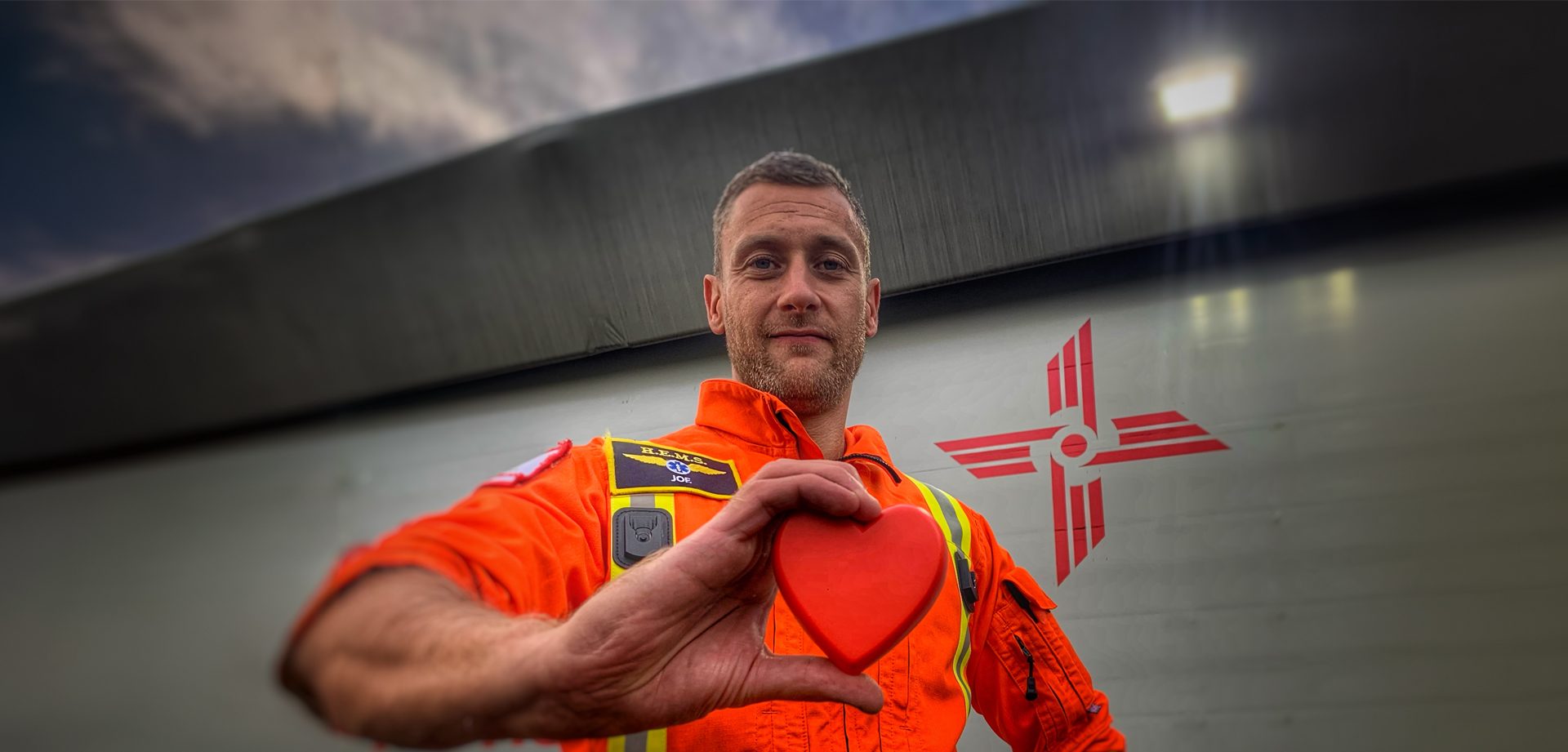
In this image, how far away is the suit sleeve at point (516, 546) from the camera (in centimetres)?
63

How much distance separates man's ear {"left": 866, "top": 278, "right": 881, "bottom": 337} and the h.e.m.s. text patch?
278 mm

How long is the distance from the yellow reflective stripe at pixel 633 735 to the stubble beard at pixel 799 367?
8.6 inches

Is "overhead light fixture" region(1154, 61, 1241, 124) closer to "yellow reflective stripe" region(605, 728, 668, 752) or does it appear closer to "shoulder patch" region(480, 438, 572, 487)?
"shoulder patch" region(480, 438, 572, 487)

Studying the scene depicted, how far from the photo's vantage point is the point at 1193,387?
1.23 m

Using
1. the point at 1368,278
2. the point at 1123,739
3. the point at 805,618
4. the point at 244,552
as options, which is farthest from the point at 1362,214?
the point at 244,552

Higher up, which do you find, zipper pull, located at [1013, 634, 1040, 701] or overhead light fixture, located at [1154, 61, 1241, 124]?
overhead light fixture, located at [1154, 61, 1241, 124]

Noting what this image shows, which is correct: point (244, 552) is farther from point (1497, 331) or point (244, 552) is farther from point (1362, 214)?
point (1497, 331)

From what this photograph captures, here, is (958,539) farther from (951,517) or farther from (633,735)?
(633,735)

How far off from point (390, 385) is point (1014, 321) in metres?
0.87

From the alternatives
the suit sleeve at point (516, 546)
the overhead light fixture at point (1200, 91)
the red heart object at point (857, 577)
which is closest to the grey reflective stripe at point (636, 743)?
the suit sleeve at point (516, 546)

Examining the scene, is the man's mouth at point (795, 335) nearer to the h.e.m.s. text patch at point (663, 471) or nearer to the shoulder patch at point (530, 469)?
the h.e.m.s. text patch at point (663, 471)

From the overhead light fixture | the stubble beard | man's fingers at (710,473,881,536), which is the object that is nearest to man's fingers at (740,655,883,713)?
man's fingers at (710,473,881,536)

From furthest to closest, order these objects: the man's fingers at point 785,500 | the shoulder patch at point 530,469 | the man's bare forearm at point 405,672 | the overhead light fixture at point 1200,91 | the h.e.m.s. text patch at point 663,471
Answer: the overhead light fixture at point 1200,91
the h.e.m.s. text patch at point 663,471
the shoulder patch at point 530,469
the man's fingers at point 785,500
the man's bare forearm at point 405,672

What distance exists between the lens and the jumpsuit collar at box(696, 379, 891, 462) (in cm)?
107
